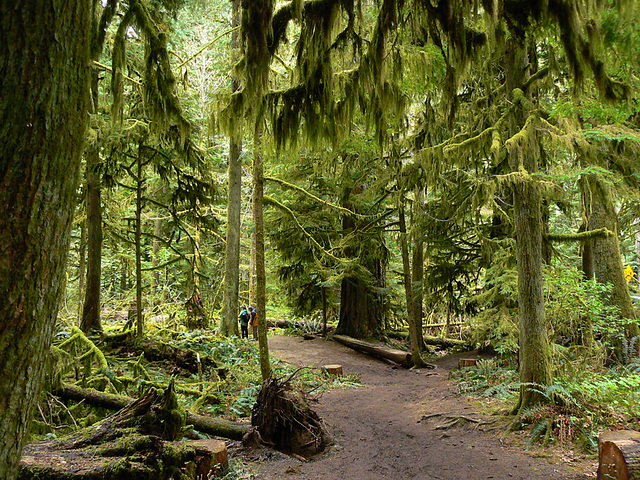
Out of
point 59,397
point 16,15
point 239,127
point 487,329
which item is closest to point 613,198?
point 487,329

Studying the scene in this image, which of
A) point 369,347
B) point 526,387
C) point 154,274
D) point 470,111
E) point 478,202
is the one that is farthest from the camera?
point 154,274

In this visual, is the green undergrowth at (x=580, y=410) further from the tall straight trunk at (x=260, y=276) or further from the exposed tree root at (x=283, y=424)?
the tall straight trunk at (x=260, y=276)

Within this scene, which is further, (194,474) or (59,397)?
(59,397)

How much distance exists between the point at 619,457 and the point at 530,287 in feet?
9.75

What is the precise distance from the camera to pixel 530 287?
269 inches

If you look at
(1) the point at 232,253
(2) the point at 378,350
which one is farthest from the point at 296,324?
(1) the point at 232,253

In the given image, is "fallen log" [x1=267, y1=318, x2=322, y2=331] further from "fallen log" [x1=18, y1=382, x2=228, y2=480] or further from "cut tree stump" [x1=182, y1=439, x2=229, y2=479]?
"fallen log" [x1=18, y1=382, x2=228, y2=480]

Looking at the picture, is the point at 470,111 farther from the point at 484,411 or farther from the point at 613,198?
the point at 484,411

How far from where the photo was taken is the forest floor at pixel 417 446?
522 cm

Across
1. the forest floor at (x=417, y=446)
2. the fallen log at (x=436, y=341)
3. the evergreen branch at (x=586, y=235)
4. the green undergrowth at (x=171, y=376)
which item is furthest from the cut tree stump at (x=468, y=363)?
the fallen log at (x=436, y=341)

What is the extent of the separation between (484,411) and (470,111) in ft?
20.9

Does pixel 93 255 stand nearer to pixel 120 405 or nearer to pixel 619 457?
pixel 120 405

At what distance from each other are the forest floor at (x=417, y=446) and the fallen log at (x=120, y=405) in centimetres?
39

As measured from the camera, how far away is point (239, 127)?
5426 mm
